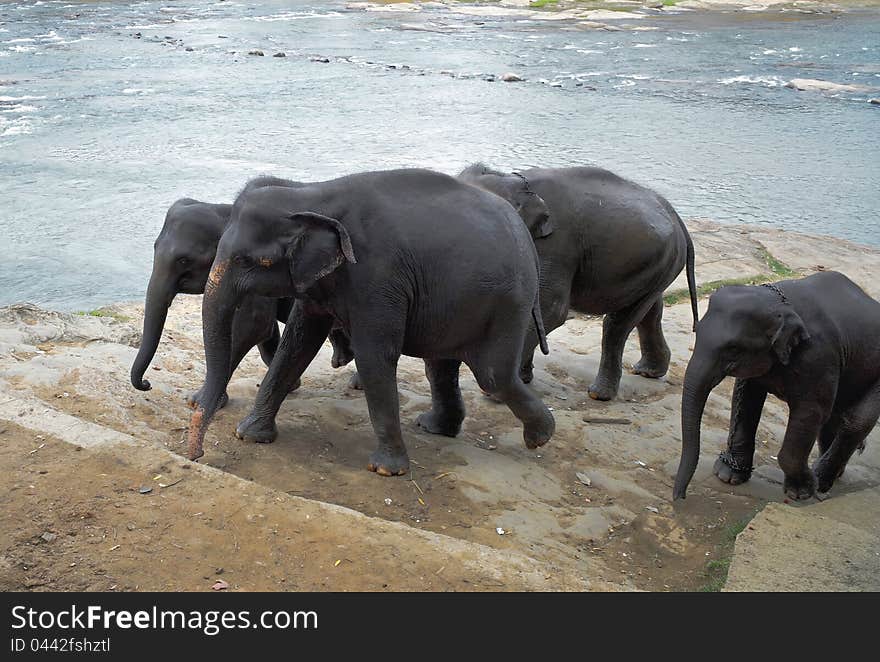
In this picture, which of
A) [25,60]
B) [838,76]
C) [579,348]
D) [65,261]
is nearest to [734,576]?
[579,348]

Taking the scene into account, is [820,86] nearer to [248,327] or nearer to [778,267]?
[778,267]

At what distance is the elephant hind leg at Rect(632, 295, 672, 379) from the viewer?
22.6 feet

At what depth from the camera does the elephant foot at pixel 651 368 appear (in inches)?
280

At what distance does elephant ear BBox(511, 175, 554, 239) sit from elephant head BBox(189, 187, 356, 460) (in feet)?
5.24

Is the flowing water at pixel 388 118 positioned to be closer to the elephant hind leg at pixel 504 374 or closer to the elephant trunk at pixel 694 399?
the elephant hind leg at pixel 504 374

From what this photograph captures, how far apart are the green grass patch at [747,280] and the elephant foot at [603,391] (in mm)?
1931

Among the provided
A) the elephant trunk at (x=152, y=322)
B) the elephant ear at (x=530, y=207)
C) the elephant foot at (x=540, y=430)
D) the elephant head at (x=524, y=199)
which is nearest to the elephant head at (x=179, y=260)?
the elephant trunk at (x=152, y=322)

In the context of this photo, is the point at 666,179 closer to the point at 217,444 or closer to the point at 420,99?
the point at 420,99

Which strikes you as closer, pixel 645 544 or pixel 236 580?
pixel 236 580

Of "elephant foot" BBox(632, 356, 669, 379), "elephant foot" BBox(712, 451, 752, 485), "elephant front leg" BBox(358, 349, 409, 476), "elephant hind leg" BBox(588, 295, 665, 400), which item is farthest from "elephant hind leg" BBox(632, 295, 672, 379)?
"elephant front leg" BBox(358, 349, 409, 476)

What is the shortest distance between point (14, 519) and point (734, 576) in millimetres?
2819

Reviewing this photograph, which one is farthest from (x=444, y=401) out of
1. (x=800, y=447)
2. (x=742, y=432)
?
(x=800, y=447)

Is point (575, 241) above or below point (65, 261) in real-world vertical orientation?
above

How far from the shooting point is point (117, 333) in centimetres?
675
